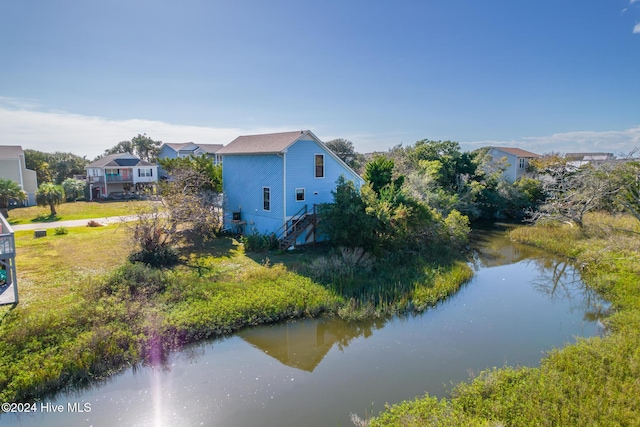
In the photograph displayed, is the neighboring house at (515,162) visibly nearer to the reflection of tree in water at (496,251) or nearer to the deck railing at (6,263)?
the reflection of tree in water at (496,251)

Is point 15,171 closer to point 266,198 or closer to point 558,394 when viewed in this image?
point 266,198

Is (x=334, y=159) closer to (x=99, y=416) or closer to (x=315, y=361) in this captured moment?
(x=315, y=361)

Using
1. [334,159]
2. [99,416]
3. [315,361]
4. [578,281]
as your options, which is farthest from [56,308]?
[578,281]

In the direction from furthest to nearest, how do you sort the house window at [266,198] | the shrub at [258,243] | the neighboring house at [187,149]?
the neighboring house at [187,149] → the house window at [266,198] → the shrub at [258,243]

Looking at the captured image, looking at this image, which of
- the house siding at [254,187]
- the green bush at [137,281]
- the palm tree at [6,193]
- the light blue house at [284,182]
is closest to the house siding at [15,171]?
the palm tree at [6,193]

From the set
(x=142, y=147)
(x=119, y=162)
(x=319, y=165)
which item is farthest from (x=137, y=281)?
(x=142, y=147)
